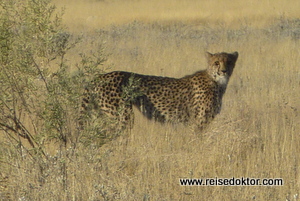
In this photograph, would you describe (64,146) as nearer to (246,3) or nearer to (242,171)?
(242,171)

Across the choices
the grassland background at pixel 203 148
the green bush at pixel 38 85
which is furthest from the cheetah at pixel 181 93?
the green bush at pixel 38 85

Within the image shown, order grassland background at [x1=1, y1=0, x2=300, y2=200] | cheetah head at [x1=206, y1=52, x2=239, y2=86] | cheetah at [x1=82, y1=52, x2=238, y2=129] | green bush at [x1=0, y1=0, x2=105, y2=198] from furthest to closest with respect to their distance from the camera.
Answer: cheetah head at [x1=206, y1=52, x2=239, y2=86]
cheetah at [x1=82, y1=52, x2=238, y2=129]
green bush at [x1=0, y1=0, x2=105, y2=198]
grassland background at [x1=1, y1=0, x2=300, y2=200]

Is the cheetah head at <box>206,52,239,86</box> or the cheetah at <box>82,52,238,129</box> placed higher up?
the cheetah head at <box>206,52,239,86</box>

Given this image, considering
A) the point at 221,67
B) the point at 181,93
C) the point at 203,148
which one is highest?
the point at 221,67

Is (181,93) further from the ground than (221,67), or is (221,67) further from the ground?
(221,67)

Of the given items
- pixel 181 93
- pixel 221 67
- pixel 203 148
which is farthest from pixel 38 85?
pixel 221 67

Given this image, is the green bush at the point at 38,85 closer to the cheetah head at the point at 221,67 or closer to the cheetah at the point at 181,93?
the cheetah at the point at 181,93

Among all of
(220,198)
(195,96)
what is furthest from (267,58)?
(220,198)

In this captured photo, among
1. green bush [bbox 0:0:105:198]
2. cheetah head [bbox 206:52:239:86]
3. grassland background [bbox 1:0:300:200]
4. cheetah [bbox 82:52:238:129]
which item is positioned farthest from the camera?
cheetah head [bbox 206:52:239:86]

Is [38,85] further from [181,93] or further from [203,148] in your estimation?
[181,93]

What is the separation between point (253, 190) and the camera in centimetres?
407

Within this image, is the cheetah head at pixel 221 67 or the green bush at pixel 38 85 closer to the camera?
the green bush at pixel 38 85

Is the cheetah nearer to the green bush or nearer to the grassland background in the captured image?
the grassland background

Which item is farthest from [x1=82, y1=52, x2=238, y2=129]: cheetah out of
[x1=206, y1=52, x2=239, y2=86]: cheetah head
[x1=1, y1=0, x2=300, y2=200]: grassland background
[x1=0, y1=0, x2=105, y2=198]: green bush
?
[x1=0, y1=0, x2=105, y2=198]: green bush
